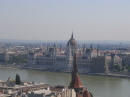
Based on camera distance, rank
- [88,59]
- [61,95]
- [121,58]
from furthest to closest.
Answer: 1. [121,58]
2. [88,59]
3. [61,95]

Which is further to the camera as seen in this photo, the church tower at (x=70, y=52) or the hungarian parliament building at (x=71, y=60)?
the church tower at (x=70, y=52)

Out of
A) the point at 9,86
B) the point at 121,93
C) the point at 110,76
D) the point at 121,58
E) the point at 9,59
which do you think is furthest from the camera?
the point at 9,59

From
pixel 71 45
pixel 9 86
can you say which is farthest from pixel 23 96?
pixel 71 45

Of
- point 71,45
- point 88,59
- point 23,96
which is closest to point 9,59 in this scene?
point 71,45

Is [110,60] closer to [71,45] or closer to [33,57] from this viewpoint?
[71,45]

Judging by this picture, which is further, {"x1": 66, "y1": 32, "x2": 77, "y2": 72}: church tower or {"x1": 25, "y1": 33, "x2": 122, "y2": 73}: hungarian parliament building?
{"x1": 66, "y1": 32, "x2": 77, "y2": 72}: church tower

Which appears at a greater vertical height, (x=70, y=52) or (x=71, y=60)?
(x=70, y=52)

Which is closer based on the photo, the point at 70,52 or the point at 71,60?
the point at 71,60

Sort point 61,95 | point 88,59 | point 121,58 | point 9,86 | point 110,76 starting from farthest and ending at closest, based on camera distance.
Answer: point 121,58, point 88,59, point 110,76, point 9,86, point 61,95

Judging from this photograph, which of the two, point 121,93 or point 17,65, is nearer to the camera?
point 121,93

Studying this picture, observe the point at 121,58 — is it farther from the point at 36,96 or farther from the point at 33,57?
the point at 36,96
